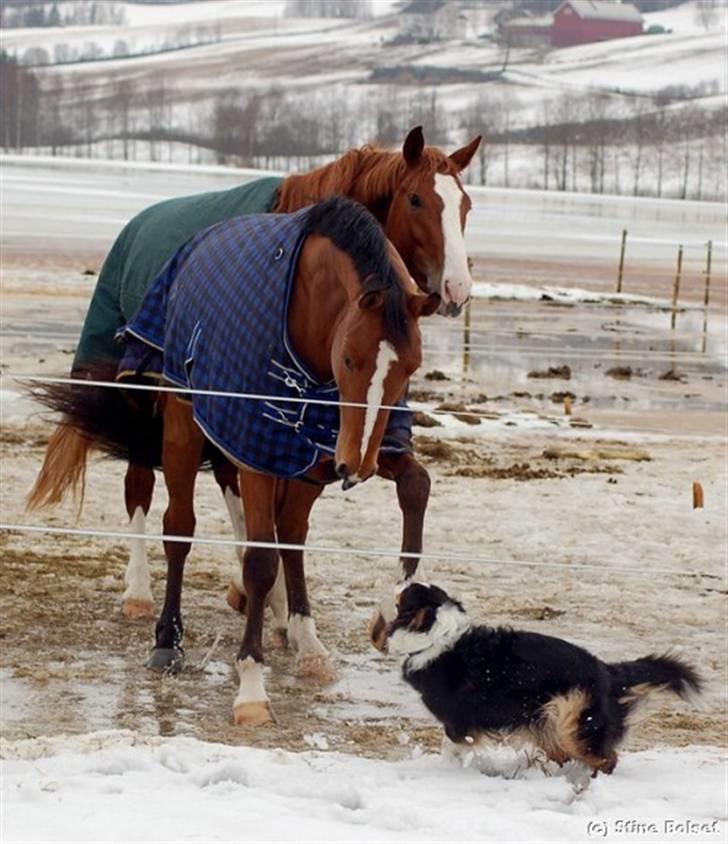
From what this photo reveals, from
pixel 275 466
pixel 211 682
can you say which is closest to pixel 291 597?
pixel 211 682

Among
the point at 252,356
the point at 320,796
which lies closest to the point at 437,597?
the point at 320,796

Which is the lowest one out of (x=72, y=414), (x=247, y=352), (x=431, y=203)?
(x=72, y=414)

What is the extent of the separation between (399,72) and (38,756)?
11015 centimetres

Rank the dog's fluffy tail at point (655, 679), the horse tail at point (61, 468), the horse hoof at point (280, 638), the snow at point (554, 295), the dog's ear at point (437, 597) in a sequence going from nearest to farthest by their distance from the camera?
1. the dog's fluffy tail at point (655, 679)
2. the dog's ear at point (437, 597)
3. the horse hoof at point (280, 638)
4. the horse tail at point (61, 468)
5. the snow at point (554, 295)

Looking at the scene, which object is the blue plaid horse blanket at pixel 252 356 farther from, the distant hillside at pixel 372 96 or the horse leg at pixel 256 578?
the distant hillside at pixel 372 96

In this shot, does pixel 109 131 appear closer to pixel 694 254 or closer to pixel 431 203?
pixel 694 254

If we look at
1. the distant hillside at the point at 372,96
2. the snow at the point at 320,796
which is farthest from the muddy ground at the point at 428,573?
the distant hillside at the point at 372,96

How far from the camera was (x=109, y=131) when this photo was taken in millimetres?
86625

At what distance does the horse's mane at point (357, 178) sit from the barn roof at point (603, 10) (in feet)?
Answer: 416

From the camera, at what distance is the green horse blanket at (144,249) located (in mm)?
7457

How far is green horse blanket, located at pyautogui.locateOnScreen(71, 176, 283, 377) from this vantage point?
7457 mm

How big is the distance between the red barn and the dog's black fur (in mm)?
128260

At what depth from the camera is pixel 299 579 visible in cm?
665

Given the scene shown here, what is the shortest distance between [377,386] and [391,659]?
1.77 m
